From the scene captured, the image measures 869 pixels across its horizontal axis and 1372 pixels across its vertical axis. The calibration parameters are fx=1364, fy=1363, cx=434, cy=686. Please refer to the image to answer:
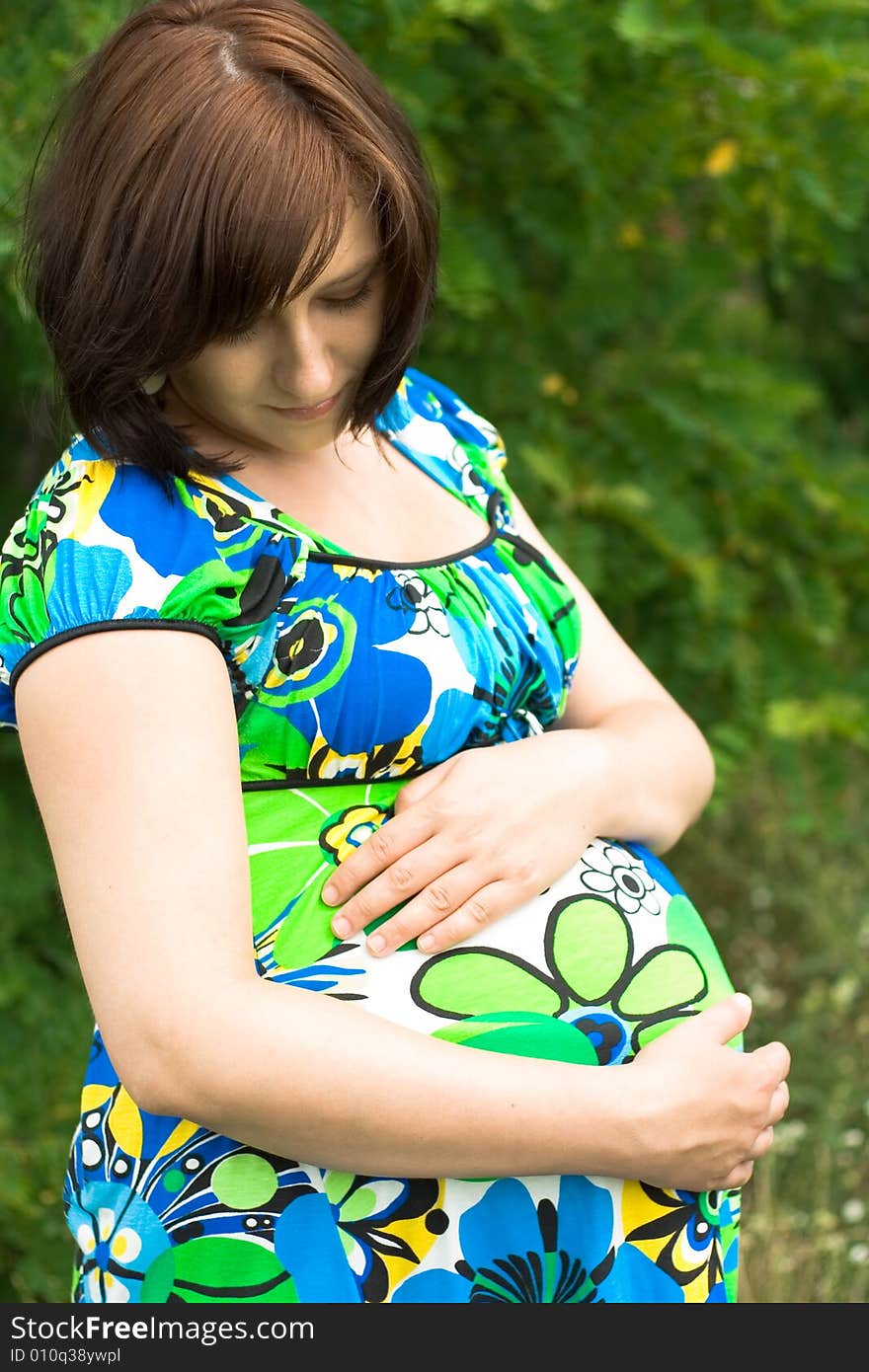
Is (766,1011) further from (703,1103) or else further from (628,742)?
(703,1103)

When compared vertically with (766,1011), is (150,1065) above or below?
above

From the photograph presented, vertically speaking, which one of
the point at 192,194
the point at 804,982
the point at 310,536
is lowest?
the point at 804,982

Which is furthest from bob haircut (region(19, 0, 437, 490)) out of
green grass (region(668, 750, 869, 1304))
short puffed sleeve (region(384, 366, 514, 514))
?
green grass (region(668, 750, 869, 1304))

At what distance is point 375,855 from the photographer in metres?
1.36

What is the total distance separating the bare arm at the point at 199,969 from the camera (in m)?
1.12

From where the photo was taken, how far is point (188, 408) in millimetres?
1351

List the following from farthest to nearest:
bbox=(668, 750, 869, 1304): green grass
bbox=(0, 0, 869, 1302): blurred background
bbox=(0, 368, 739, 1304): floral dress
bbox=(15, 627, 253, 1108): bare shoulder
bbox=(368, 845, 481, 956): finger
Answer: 1. bbox=(668, 750, 869, 1304): green grass
2. bbox=(0, 0, 869, 1302): blurred background
3. bbox=(368, 845, 481, 956): finger
4. bbox=(0, 368, 739, 1304): floral dress
5. bbox=(15, 627, 253, 1108): bare shoulder

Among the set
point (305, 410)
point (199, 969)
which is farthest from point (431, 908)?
point (305, 410)

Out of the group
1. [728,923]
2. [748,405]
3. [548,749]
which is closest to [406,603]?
[548,749]

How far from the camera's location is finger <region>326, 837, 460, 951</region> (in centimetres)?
134

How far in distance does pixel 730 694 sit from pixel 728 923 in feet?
2.57

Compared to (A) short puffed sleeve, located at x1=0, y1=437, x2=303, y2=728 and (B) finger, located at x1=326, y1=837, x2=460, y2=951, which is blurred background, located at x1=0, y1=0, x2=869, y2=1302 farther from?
(B) finger, located at x1=326, y1=837, x2=460, y2=951

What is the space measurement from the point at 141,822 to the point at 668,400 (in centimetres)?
205
